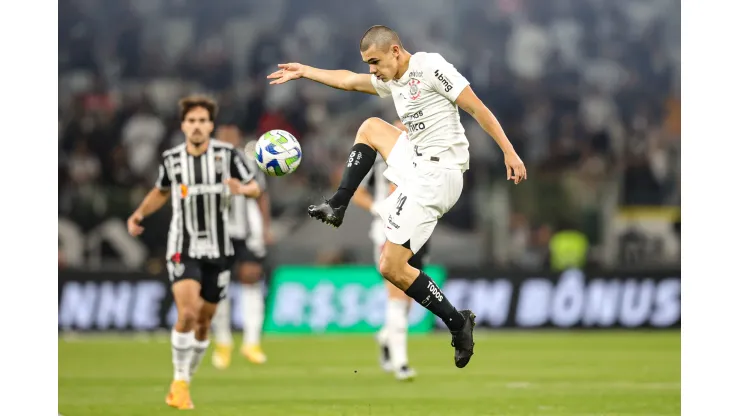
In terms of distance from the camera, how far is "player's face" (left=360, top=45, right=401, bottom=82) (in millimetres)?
7086

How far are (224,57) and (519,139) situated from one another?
18.1 feet

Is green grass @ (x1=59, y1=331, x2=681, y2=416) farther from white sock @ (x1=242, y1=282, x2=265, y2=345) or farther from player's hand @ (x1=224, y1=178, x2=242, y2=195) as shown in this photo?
player's hand @ (x1=224, y1=178, x2=242, y2=195)

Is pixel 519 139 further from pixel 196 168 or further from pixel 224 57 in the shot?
pixel 196 168

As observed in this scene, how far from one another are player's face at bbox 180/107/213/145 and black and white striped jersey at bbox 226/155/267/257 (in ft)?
10.2

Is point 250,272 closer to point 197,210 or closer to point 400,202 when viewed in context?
point 197,210

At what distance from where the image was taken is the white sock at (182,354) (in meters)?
8.64

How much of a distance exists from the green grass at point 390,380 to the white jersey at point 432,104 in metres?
1.81

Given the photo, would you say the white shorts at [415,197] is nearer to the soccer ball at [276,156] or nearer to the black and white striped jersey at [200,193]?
the soccer ball at [276,156]

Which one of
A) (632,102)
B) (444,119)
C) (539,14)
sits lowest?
(444,119)

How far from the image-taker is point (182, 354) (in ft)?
28.4

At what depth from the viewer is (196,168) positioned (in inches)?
351

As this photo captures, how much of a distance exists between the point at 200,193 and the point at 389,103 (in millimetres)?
10842

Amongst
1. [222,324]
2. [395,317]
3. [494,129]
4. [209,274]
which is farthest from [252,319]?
[494,129]
